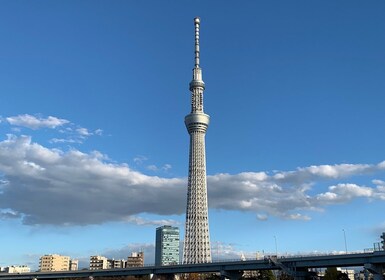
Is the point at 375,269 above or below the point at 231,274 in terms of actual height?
below

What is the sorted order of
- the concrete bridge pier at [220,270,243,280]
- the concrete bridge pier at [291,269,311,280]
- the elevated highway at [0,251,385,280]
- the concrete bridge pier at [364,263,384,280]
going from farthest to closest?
1. the concrete bridge pier at [220,270,243,280]
2. the concrete bridge pier at [291,269,311,280]
3. the elevated highway at [0,251,385,280]
4. the concrete bridge pier at [364,263,384,280]

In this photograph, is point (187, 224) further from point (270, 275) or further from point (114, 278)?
point (270, 275)

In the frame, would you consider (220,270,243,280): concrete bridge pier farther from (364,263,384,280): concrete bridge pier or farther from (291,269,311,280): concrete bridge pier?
(364,263,384,280): concrete bridge pier

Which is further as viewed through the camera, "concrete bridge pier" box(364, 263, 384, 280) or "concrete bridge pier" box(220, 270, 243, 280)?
"concrete bridge pier" box(220, 270, 243, 280)

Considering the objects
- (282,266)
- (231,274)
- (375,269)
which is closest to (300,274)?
(282,266)

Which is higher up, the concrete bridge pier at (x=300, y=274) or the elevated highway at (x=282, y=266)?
the elevated highway at (x=282, y=266)

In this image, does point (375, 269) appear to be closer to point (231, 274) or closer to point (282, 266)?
point (282, 266)

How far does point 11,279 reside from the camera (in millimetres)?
195250

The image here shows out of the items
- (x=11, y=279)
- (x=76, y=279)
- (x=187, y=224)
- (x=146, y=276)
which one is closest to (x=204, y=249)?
(x=187, y=224)

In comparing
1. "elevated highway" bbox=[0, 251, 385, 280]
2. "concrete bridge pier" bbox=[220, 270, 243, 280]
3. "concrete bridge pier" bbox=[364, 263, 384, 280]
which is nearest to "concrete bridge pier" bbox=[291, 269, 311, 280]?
"elevated highway" bbox=[0, 251, 385, 280]

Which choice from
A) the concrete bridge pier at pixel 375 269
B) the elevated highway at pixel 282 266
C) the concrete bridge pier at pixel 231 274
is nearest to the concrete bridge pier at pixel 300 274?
the elevated highway at pixel 282 266

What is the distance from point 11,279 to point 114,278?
42326mm

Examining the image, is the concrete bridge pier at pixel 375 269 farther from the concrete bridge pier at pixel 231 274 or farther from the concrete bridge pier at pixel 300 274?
the concrete bridge pier at pixel 231 274

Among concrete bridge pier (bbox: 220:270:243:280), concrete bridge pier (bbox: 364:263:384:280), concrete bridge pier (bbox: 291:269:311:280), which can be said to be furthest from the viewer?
concrete bridge pier (bbox: 220:270:243:280)
